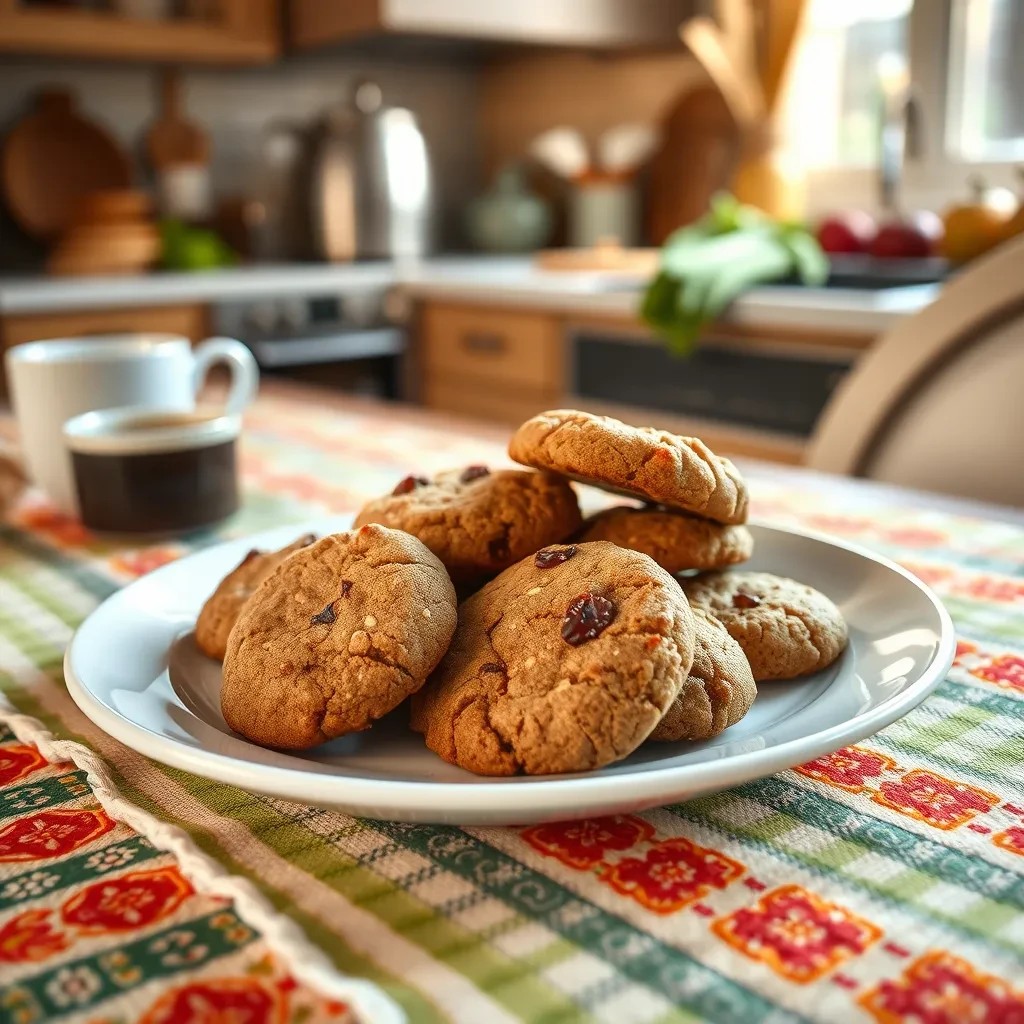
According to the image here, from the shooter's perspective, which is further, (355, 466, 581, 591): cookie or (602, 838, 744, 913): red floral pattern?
(355, 466, 581, 591): cookie

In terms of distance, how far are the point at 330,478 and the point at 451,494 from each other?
1.86 feet

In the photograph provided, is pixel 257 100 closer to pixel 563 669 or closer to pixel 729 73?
pixel 729 73

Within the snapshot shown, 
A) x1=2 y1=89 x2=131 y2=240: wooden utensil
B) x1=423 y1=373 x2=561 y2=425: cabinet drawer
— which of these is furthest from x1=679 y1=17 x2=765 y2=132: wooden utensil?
x1=2 y1=89 x2=131 y2=240: wooden utensil

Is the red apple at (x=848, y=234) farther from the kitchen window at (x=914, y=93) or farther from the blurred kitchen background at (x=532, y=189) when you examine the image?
the kitchen window at (x=914, y=93)

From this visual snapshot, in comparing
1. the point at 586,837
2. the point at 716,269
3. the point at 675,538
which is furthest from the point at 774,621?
the point at 716,269

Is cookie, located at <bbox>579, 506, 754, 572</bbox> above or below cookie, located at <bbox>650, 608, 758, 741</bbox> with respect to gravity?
above

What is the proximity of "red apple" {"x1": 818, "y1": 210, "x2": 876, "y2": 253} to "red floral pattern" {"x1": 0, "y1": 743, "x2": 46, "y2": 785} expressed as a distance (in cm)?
240

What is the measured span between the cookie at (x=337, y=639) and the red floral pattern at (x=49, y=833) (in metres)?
0.08

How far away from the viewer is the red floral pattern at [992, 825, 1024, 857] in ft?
1.62

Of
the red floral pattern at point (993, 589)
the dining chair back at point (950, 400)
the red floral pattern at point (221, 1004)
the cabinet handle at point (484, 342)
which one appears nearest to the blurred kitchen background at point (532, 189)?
the cabinet handle at point (484, 342)

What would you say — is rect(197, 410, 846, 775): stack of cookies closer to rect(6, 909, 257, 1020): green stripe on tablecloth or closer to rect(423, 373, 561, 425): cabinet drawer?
rect(6, 909, 257, 1020): green stripe on tablecloth

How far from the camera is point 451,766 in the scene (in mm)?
518

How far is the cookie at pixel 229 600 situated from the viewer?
0.66 metres

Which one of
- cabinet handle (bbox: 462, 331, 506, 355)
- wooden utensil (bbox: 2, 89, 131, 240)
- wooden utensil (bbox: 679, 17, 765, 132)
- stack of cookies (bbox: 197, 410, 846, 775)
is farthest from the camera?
wooden utensil (bbox: 2, 89, 131, 240)
